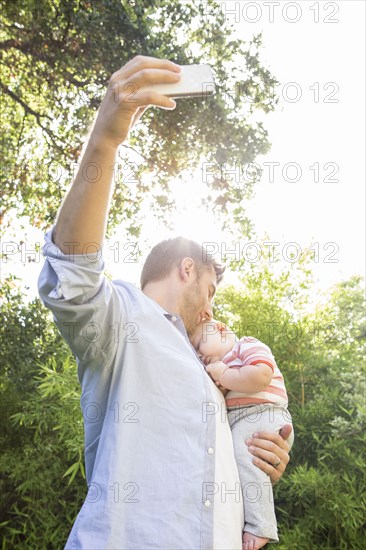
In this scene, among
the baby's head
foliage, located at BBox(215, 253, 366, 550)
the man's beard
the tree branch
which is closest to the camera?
the man's beard

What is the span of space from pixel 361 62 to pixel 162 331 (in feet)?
14.5

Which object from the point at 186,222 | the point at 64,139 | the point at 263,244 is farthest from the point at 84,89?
the point at 263,244

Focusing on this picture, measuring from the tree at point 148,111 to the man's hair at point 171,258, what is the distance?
3.21m

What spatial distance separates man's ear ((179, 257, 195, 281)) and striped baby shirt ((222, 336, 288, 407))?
294 millimetres

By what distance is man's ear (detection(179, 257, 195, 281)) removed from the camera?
1.69 meters

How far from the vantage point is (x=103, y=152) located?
1.09 meters

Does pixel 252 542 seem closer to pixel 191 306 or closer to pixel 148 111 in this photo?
pixel 191 306

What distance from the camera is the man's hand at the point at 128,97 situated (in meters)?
1.09

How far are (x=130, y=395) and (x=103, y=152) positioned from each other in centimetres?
54

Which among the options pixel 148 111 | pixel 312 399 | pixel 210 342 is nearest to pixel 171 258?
pixel 210 342

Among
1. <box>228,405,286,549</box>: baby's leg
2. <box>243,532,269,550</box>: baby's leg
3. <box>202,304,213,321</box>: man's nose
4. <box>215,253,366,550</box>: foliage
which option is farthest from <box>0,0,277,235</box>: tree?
<box>243,532,269,550</box>: baby's leg

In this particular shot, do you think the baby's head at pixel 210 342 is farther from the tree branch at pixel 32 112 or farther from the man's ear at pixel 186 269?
the tree branch at pixel 32 112

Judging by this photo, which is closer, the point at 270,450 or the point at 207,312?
the point at 270,450

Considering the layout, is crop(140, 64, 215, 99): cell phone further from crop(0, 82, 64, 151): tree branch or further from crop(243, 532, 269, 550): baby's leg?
crop(0, 82, 64, 151): tree branch
